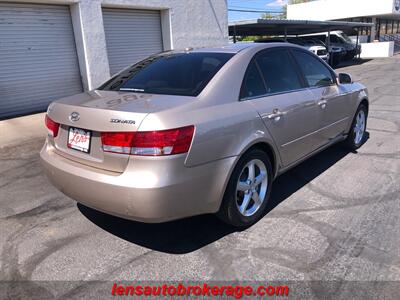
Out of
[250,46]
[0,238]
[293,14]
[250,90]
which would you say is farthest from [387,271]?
[293,14]

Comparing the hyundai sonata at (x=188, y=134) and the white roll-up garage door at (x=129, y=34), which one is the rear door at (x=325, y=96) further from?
the white roll-up garage door at (x=129, y=34)

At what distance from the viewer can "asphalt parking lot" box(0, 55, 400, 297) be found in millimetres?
2758

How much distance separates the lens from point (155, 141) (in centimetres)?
256

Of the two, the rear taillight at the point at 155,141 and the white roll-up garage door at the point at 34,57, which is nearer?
the rear taillight at the point at 155,141

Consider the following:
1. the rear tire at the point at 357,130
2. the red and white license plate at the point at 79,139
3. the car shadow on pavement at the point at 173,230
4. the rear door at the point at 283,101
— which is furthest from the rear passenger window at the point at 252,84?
the rear tire at the point at 357,130

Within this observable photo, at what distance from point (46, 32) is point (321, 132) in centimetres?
818

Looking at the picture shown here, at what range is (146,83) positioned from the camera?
3.46 meters

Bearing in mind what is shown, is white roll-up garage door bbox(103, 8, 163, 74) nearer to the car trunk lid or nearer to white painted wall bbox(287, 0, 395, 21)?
the car trunk lid

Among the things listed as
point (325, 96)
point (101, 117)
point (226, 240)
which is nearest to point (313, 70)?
point (325, 96)

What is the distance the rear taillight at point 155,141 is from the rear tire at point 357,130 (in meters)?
3.54

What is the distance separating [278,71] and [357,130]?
240 cm

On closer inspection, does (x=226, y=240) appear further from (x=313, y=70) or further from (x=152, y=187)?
(x=313, y=70)

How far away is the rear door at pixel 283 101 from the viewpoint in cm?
340

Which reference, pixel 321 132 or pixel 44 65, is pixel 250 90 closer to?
pixel 321 132
